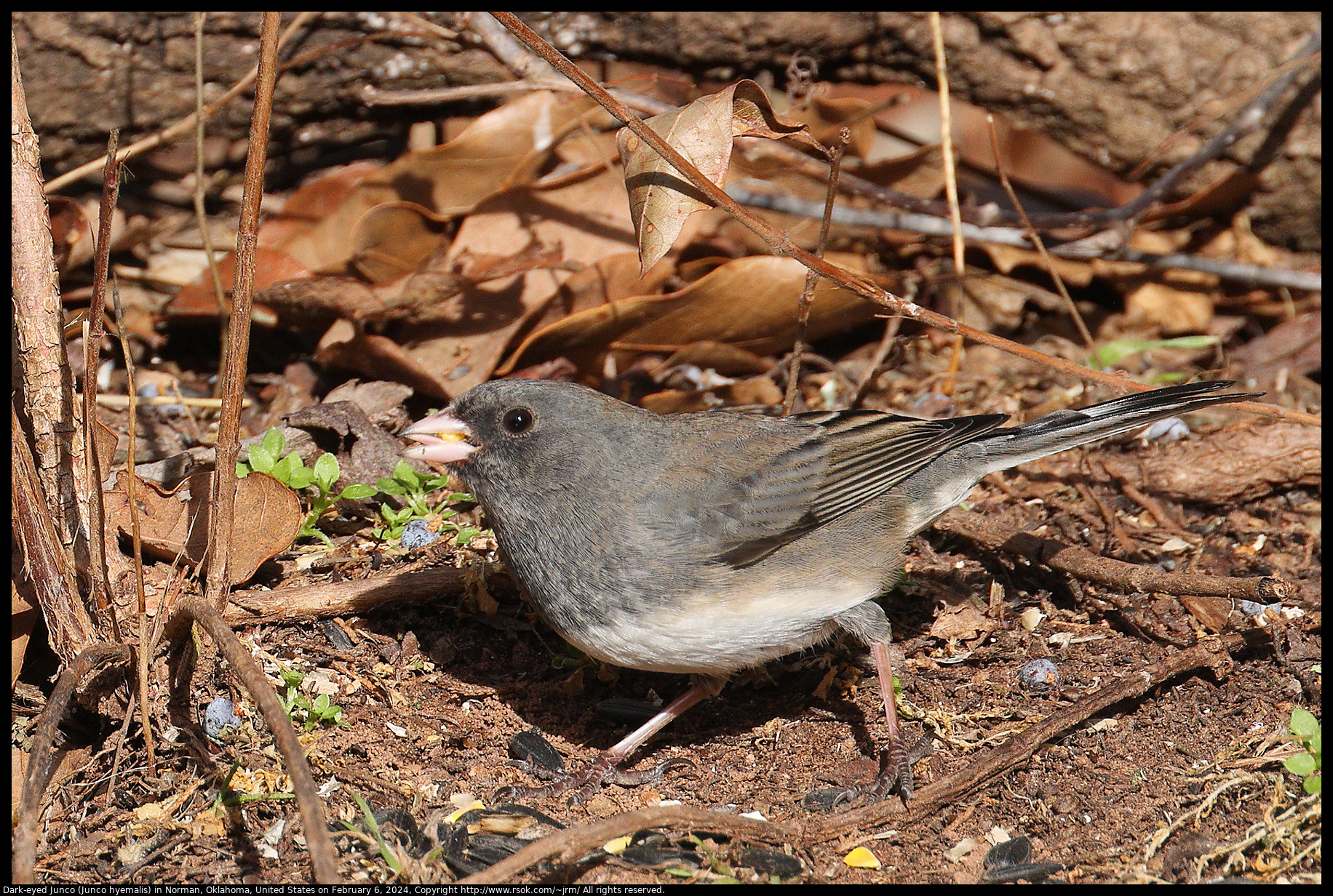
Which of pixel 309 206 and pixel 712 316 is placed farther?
pixel 309 206

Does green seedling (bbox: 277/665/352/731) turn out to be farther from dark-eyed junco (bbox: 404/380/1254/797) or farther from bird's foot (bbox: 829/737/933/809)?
bird's foot (bbox: 829/737/933/809)

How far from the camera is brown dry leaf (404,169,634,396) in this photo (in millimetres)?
3787

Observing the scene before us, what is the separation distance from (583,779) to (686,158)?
61.7 inches

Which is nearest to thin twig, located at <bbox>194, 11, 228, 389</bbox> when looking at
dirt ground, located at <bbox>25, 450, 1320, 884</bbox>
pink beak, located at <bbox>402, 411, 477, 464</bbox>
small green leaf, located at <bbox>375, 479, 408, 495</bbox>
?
small green leaf, located at <bbox>375, 479, 408, 495</bbox>

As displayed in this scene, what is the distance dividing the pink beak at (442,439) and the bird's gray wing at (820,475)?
2.08 feet

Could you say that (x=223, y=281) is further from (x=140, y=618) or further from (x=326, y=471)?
(x=140, y=618)

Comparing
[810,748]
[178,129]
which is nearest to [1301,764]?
[810,748]

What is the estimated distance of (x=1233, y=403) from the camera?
115 inches

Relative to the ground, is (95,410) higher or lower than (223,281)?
higher

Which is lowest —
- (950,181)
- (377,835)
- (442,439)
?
(377,835)

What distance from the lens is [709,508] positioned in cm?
274

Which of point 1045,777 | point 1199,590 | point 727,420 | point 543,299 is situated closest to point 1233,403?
point 1199,590

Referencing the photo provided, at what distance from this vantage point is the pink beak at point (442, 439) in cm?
277
